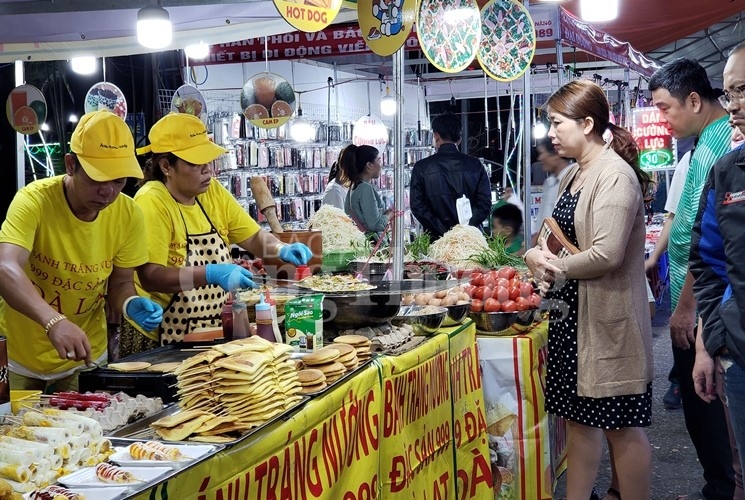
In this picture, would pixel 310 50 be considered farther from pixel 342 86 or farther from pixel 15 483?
pixel 15 483

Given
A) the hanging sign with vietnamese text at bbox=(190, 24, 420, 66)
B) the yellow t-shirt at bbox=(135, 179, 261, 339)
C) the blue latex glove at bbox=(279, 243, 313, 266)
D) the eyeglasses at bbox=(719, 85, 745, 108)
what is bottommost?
the blue latex glove at bbox=(279, 243, 313, 266)

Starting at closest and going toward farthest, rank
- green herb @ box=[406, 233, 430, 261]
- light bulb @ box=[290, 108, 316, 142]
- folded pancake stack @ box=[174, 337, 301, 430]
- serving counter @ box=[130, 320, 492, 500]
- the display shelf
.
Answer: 1. serving counter @ box=[130, 320, 492, 500]
2. folded pancake stack @ box=[174, 337, 301, 430]
3. green herb @ box=[406, 233, 430, 261]
4. the display shelf
5. light bulb @ box=[290, 108, 316, 142]

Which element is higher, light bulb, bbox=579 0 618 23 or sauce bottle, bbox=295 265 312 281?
light bulb, bbox=579 0 618 23

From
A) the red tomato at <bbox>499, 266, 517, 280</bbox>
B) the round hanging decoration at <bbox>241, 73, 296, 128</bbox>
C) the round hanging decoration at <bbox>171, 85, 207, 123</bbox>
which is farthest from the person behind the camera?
the round hanging decoration at <bbox>171, 85, 207, 123</bbox>

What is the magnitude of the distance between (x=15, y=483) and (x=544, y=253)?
2761 mm

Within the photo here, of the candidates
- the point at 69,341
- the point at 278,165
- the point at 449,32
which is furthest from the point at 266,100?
the point at 69,341

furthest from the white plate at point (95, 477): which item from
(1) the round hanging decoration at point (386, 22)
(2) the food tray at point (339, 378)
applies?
(1) the round hanging decoration at point (386, 22)

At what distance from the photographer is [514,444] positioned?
4.38m

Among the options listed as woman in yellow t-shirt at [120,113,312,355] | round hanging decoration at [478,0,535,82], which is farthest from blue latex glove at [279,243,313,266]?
round hanging decoration at [478,0,535,82]

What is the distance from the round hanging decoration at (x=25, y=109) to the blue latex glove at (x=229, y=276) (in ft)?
25.5

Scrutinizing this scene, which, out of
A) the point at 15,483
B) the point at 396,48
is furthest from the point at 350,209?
the point at 15,483

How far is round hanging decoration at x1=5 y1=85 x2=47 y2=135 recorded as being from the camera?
34.3ft

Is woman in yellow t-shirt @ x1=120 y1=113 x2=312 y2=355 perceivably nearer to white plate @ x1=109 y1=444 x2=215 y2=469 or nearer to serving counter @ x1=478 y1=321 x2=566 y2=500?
serving counter @ x1=478 y1=321 x2=566 y2=500

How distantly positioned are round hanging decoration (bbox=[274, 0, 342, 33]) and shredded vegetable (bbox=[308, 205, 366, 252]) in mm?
2402
